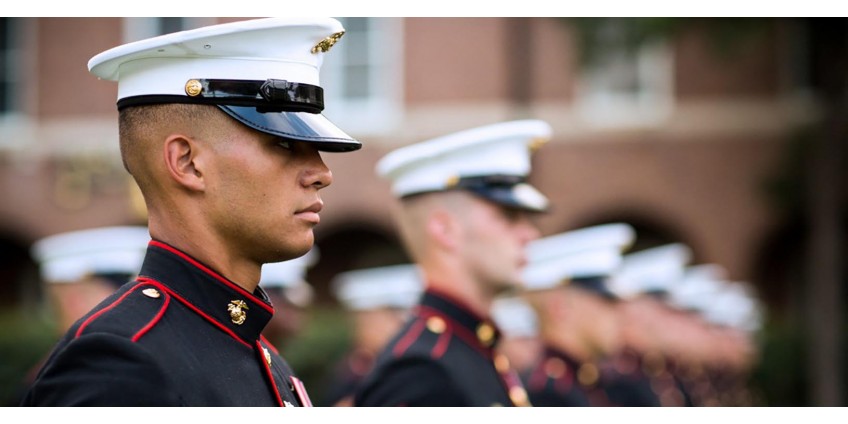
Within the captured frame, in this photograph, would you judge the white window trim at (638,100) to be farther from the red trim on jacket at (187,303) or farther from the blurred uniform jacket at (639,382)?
the red trim on jacket at (187,303)

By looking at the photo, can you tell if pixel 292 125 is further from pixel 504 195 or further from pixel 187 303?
pixel 504 195

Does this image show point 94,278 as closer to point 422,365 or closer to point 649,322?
point 422,365

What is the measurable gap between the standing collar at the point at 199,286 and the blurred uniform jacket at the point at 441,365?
1.16m

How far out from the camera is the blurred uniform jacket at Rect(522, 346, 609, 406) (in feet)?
19.2

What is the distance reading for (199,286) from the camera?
2.40 meters

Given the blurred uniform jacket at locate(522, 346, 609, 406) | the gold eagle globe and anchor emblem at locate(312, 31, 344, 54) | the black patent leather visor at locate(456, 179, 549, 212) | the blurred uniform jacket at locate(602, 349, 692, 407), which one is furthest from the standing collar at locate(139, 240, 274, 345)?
the blurred uniform jacket at locate(602, 349, 692, 407)

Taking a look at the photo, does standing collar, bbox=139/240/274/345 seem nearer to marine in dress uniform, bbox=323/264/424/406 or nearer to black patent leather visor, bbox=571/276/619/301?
black patent leather visor, bbox=571/276/619/301

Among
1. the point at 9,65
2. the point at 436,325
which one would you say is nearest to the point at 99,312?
the point at 436,325

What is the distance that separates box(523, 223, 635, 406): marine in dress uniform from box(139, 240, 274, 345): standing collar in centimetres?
356

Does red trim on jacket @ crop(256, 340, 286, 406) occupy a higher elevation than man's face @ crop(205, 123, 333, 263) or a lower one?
lower

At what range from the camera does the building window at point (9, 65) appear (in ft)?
67.6

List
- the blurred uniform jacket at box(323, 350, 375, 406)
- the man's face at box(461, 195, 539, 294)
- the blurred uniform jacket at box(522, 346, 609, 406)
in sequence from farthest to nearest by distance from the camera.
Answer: the blurred uniform jacket at box(323, 350, 375, 406) < the blurred uniform jacket at box(522, 346, 609, 406) < the man's face at box(461, 195, 539, 294)
